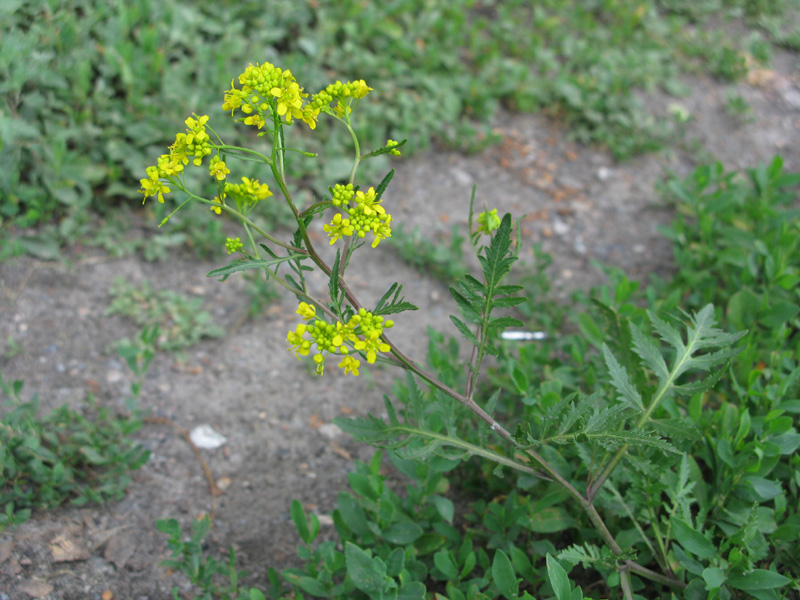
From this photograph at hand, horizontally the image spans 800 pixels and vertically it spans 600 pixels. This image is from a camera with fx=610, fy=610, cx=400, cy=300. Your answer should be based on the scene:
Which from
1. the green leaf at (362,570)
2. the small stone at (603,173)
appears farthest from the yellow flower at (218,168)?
the small stone at (603,173)

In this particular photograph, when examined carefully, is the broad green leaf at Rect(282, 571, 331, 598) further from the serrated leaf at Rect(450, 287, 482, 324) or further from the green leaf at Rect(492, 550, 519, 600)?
the serrated leaf at Rect(450, 287, 482, 324)

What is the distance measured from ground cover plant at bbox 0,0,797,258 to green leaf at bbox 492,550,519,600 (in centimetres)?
226

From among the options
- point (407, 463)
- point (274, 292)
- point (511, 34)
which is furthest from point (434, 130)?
point (407, 463)

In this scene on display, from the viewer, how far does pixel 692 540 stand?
1.82 metres

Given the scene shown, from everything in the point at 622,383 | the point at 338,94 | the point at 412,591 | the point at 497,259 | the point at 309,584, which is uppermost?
the point at 338,94

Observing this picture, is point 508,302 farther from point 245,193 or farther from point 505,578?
point 505,578

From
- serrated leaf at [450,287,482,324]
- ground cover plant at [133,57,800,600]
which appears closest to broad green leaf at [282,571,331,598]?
ground cover plant at [133,57,800,600]

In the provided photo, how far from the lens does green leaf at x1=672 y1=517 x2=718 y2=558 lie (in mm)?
1796

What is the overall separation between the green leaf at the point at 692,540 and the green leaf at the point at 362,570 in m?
0.91

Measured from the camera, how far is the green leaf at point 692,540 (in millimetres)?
1796

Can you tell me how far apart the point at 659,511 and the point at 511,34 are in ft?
12.7

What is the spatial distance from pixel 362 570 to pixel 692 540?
3.24 feet

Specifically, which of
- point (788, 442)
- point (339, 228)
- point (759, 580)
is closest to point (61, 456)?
point (339, 228)

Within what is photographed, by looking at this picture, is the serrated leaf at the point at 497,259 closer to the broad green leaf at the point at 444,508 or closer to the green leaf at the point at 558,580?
the green leaf at the point at 558,580
